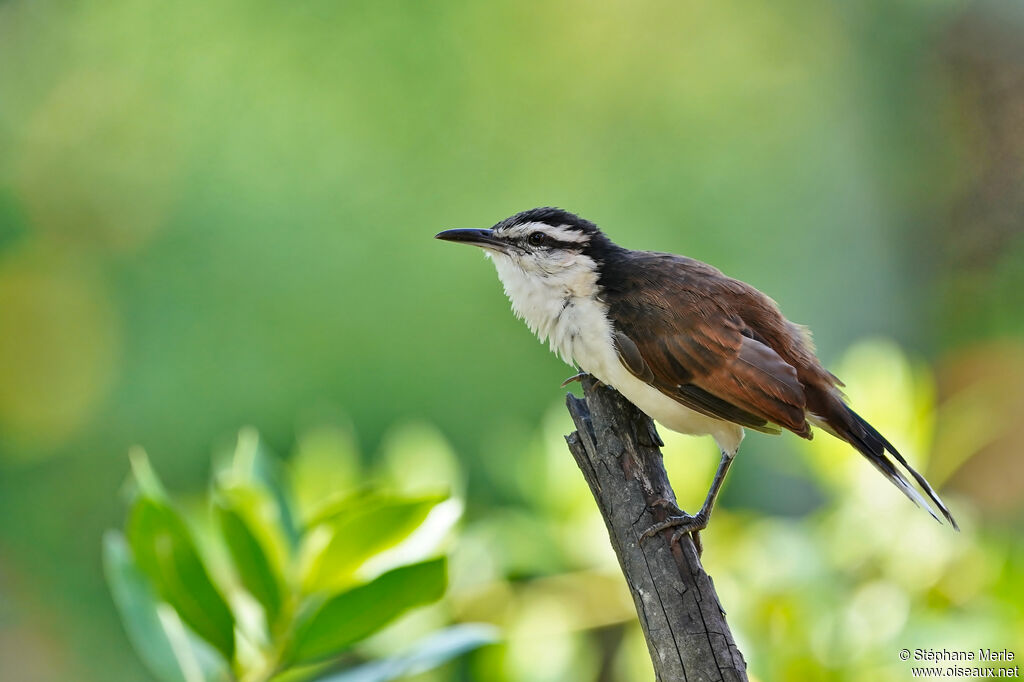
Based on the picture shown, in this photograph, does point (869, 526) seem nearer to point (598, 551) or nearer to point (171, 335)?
point (598, 551)

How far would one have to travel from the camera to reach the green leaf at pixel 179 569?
1.27 m

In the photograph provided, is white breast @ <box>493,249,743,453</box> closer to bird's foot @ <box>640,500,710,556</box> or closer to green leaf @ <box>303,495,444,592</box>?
bird's foot @ <box>640,500,710,556</box>

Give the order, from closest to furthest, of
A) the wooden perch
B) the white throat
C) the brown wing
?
the wooden perch < the brown wing < the white throat

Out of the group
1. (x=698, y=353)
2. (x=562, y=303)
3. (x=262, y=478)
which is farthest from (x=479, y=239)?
(x=262, y=478)

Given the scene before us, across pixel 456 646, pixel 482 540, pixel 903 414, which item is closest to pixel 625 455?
pixel 456 646

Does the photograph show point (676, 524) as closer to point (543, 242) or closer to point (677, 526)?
point (677, 526)

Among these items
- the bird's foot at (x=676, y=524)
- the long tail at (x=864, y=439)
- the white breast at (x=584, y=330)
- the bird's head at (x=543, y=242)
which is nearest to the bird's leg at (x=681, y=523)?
the bird's foot at (x=676, y=524)

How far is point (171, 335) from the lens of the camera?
12.5ft

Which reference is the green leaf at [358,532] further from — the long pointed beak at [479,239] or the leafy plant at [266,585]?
the long pointed beak at [479,239]

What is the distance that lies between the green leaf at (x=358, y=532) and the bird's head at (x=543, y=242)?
605 mm

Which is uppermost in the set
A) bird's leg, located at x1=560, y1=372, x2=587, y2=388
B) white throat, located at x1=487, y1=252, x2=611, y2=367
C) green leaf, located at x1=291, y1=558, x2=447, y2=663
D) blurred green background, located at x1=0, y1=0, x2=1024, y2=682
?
blurred green background, located at x1=0, y1=0, x2=1024, y2=682

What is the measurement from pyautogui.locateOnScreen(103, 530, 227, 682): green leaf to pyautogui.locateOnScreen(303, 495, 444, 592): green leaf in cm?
21

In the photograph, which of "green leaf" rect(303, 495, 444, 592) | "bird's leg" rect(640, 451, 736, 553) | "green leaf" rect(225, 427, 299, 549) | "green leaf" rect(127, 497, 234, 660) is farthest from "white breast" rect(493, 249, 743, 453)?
"green leaf" rect(127, 497, 234, 660)

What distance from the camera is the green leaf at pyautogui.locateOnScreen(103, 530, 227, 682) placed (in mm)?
1335
